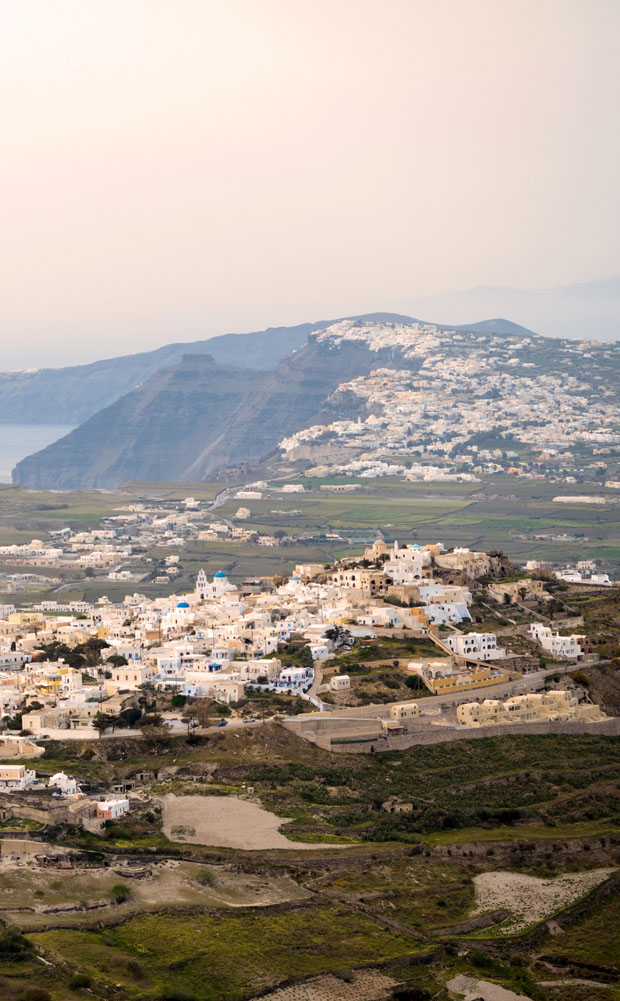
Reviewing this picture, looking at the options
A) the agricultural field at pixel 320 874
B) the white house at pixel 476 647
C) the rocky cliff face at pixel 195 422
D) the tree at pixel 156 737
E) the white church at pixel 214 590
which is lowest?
the agricultural field at pixel 320 874

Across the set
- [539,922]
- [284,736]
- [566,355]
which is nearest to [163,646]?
[284,736]

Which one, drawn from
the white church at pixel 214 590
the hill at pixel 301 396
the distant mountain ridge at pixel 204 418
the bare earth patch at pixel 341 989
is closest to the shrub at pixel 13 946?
the bare earth patch at pixel 341 989

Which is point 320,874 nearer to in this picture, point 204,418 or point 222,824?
point 222,824

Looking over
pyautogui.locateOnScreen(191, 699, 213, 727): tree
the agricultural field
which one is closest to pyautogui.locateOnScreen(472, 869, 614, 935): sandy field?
the agricultural field

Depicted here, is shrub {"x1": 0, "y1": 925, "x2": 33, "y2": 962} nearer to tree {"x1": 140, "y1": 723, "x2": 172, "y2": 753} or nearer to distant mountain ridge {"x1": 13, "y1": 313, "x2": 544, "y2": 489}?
tree {"x1": 140, "y1": 723, "x2": 172, "y2": 753}

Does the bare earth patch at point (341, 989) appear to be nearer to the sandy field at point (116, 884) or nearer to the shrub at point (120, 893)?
the sandy field at point (116, 884)

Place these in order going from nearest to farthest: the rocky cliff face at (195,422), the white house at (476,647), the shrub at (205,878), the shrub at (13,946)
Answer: the shrub at (13,946), the shrub at (205,878), the white house at (476,647), the rocky cliff face at (195,422)

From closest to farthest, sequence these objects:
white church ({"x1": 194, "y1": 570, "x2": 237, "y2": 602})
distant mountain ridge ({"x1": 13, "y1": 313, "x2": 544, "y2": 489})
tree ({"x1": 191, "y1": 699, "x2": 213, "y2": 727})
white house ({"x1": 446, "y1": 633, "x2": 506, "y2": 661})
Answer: tree ({"x1": 191, "y1": 699, "x2": 213, "y2": 727})
white house ({"x1": 446, "y1": 633, "x2": 506, "y2": 661})
white church ({"x1": 194, "y1": 570, "x2": 237, "y2": 602})
distant mountain ridge ({"x1": 13, "y1": 313, "x2": 544, "y2": 489})
